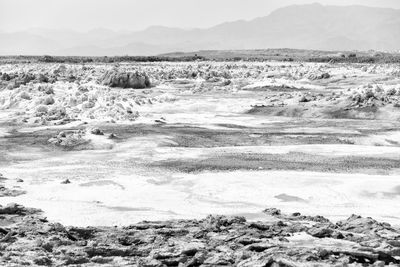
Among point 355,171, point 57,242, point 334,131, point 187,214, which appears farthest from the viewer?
point 334,131

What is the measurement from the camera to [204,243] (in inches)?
380

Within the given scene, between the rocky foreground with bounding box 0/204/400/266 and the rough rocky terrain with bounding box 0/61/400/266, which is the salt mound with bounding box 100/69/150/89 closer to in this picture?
the rough rocky terrain with bounding box 0/61/400/266

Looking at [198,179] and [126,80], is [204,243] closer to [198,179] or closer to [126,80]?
[198,179]

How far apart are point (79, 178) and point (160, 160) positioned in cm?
342

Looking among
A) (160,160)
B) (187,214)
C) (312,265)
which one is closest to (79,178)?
(160,160)

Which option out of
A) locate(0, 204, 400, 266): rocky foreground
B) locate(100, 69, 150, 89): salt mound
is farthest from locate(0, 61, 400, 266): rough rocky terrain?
locate(100, 69, 150, 89): salt mound

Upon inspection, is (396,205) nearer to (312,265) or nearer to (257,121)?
(312,265)

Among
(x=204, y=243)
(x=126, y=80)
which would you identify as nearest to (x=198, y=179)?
(x=204, y=243)

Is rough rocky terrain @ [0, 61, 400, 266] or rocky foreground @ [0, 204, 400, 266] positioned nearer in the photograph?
rocky foreground @ [0, 204, 400, 266]

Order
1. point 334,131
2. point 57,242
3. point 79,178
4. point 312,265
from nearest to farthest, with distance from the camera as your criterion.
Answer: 1. point 312,265
2. point 57,242
3. point 79,178
4. point 334,131

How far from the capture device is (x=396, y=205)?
13727 millimetres

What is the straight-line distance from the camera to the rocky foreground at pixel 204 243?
862cm

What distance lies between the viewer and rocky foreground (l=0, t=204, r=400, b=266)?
8.62 meters

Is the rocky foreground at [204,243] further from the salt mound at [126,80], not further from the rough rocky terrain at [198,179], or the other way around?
the salt mound at [126,80]
